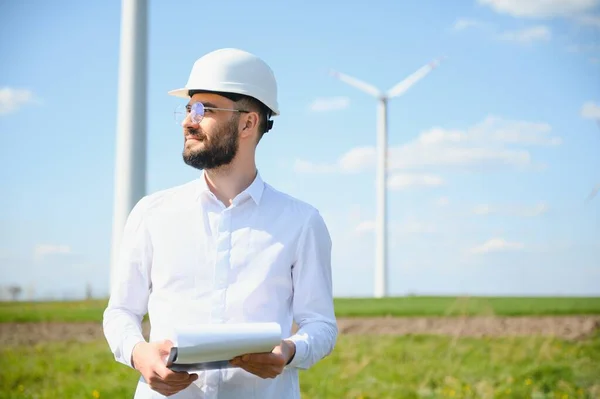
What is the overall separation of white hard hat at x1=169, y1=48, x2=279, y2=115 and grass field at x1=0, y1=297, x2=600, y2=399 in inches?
265

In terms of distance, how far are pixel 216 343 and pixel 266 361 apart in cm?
24

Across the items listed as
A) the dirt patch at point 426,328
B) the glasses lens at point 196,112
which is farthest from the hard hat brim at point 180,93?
the dirt patch at point 426,328

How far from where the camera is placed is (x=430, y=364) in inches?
417

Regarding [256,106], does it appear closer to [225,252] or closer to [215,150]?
[215,150]

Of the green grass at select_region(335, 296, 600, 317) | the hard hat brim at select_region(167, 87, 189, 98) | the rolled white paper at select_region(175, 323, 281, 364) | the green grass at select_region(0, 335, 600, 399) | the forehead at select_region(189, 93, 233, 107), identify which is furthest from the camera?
the green grass at select_region(335, 296, 600, 317)

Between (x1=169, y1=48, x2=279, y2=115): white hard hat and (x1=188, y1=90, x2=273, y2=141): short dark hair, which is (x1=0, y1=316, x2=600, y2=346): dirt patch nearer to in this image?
(x1=188, y1=90, x2=273, y2=141): short dark hair

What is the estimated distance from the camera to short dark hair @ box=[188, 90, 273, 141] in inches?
123

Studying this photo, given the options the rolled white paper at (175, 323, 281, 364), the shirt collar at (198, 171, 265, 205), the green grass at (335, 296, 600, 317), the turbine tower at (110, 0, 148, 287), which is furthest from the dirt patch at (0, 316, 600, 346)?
the rolled white paper at (175, 323, 281, 364)

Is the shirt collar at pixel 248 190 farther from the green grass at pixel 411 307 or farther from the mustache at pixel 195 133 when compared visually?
the green grass at pixel 411 307

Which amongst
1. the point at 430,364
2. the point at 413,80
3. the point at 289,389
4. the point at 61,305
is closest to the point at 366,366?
the point at 430,364

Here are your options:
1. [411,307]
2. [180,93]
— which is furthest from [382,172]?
[180,93]

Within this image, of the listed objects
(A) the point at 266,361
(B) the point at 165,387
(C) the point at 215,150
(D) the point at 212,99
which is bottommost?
(B) the point at 165,387

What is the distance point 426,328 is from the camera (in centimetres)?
1298

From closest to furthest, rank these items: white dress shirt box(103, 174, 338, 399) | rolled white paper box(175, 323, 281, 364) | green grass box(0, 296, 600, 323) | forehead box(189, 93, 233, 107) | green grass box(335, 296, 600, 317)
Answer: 1. rolled white paper box(175, 323, 281, 364)
2. white dress shirt box(103, 174, 338, 399)
3. forehead box(189, 93, 233, 107)
4. green grass box(0, 296, 600, 323)
5. green grass box(335, 296, 600, 317)
